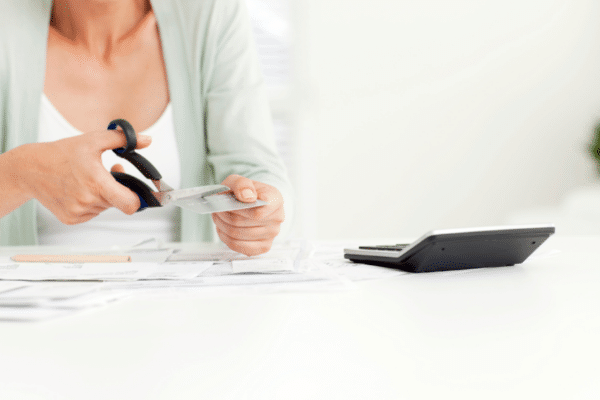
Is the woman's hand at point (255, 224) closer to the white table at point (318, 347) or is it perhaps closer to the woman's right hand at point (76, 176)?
the woman's right hand at point (76, 176)

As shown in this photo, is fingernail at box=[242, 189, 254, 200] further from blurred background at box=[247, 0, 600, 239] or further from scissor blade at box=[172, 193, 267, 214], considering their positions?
blurred background at box=[247, 0, 600, 239]

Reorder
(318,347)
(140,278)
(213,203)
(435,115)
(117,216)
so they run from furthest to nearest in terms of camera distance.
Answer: (435,115)
(117,216)
(213,203)
(140,278)
(318,347)

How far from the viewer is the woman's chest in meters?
0.99

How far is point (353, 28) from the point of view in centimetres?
206

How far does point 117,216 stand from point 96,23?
436mm

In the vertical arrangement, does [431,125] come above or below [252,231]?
above

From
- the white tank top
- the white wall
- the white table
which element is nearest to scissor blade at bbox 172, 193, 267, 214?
the white table

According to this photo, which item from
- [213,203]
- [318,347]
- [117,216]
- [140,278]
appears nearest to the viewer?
[318,347]

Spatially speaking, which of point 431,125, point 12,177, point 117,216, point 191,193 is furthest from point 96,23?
point 431,125

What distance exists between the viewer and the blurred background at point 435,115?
2.08 m

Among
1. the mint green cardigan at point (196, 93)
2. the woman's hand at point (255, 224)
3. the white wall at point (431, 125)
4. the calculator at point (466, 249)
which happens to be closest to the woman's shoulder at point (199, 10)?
the mint green cardigan at point (196, 93)

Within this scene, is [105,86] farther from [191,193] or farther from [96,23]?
[191,193]

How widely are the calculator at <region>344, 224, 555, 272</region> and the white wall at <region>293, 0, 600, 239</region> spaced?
1.58 metres

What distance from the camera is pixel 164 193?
1.91ft
